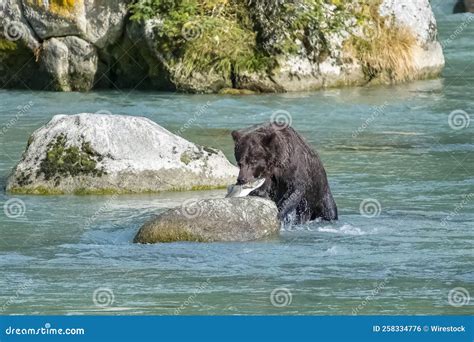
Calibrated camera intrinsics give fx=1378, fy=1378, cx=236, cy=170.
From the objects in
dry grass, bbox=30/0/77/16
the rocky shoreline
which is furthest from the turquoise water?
dry grass, bbox=30/0/77/16

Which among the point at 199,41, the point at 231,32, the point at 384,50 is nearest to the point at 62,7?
the point at 199,41

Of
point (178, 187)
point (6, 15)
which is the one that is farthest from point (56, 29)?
point (178, 187)

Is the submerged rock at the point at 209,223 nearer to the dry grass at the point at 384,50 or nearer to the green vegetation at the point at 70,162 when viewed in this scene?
the green vegetation at the point at 70,162

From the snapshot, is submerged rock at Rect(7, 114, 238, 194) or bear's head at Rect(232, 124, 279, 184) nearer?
bear's head at Rect(232, 124, 279, 184)

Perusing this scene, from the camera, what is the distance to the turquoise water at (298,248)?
1019cm

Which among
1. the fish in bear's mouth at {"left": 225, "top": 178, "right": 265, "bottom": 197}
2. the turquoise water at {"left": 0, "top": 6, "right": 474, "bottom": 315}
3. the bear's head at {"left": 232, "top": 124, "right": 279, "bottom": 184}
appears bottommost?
the turquoise water at {"left": 0, "top": 6, "right": 474, "bottom": 315}

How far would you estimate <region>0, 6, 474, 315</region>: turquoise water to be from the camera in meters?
10.2

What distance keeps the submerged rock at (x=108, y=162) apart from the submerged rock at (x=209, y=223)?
2808 millimetres

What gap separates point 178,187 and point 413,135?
490 cm

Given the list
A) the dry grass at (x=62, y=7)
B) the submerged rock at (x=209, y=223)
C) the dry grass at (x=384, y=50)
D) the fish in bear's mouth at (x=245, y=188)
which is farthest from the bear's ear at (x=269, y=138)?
the dry grass at (x=62, y=7)

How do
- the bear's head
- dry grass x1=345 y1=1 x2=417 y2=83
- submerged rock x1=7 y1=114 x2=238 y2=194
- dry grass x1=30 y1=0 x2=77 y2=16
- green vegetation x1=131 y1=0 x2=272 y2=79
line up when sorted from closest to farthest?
1. the bear's head
2. submerged rock x1=7 y1=114 x2=238 y2=194
3. green vegetation x1=131 y1=0 x2=272 y2=79
4. dry grass x1=30 y1=0 x2=77 y2=16
5. dry grass x1=345 y1=1 x2=417 y2=83

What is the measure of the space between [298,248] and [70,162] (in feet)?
13.2

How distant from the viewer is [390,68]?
78.3 feet

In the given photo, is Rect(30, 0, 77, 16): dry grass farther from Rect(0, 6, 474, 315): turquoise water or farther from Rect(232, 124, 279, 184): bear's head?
Rect(232, 124, 279, 184): bear's head
